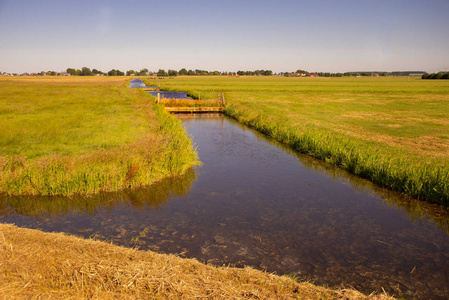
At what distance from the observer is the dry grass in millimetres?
5199

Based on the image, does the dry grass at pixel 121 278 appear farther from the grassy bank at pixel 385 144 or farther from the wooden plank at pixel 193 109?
the wooden plank at pixel 193 109

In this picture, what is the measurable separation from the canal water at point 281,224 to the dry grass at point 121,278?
1473 millimetres

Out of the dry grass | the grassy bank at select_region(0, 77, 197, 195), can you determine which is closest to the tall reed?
the grassy bank at select_region(0, 77, 197, 195)

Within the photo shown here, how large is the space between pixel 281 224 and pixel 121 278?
19.4ft

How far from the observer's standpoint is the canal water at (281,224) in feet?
25.0

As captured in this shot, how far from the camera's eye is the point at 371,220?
10500 mm

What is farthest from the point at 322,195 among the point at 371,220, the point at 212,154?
the point at 212,154

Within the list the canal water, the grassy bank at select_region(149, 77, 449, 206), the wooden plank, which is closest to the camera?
the canal water

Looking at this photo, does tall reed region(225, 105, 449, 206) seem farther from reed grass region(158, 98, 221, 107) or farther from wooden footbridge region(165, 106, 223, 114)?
reed grass region(158, 98, 221, 107)

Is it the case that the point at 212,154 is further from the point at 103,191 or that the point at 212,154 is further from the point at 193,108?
the point at 193,108

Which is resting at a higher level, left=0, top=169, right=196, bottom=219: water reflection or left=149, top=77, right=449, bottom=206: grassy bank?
left=149, top=77, right=449, bottom=206: grassy bank

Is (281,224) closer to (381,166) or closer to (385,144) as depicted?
(381,166)

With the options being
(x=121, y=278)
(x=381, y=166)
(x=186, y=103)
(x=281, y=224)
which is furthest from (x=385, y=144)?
(x=186, y=103)

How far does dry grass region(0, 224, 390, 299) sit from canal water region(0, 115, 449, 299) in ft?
4.83
